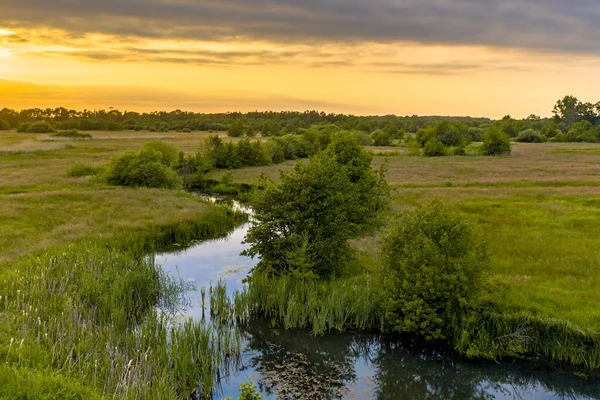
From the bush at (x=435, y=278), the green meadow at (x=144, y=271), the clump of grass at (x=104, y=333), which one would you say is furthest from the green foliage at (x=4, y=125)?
the bush at (x=435, y=278)

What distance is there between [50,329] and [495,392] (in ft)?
46.0

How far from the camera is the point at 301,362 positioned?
1669cm

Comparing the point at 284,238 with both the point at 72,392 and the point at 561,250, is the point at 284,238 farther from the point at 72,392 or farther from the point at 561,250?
the point at 561,250

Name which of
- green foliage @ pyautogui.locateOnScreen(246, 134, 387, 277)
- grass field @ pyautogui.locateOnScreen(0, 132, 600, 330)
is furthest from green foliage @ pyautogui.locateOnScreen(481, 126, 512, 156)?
green foliage @ pyautogui.locateOnScreen(246, 134, 387, 277)

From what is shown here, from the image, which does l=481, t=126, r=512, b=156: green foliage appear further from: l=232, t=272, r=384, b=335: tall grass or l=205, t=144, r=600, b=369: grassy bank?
l=232, t=272, r=384, b=335: tall grass

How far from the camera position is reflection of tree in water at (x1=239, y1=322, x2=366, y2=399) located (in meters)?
15.0

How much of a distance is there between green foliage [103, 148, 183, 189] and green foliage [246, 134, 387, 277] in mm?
30064

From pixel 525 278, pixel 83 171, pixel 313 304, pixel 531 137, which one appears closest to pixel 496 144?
pixel 531 137

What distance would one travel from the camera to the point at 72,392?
1104cm

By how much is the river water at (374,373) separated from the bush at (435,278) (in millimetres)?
1164

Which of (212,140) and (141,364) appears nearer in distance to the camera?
(141,364)

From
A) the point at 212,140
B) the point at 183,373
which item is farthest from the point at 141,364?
the point at 212,140

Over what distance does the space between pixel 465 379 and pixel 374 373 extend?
2.97 meters

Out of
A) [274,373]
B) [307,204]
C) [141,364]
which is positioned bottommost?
[274,373]
